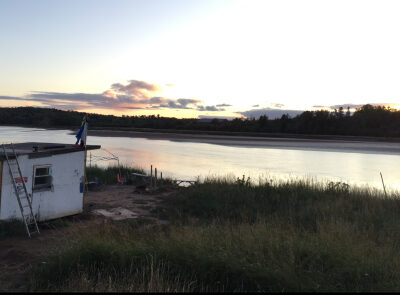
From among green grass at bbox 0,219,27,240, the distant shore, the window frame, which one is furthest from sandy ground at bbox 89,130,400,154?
green grass at bbox 0,219,27,240

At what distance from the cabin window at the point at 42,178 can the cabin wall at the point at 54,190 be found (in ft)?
0.41

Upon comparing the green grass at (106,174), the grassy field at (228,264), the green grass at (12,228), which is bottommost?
the green grass at (106,174)

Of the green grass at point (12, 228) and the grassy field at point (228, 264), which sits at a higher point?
the grassy field at point (228, 264)

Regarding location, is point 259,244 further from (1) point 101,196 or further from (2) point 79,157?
(1) point 101,196

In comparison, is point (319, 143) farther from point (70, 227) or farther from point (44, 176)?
point (44, 176)

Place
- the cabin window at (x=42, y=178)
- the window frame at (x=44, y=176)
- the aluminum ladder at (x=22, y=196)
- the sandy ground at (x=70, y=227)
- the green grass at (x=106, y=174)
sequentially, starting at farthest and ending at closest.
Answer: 1. the green grass at (x=106, y=174)
2. the cabin window at (x=42, y=178)
3. the window frame at (x=44, y=176)
4. the aluminum ladder at (x=22, y=196)
5. the sandy ground at (x=70, y=227)

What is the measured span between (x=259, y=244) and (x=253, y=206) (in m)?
7.40

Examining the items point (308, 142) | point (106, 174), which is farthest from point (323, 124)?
point (106, 174)

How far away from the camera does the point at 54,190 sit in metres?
11.0

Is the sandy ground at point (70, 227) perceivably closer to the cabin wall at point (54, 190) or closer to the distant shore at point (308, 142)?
the cabin wall at point (54, 190)

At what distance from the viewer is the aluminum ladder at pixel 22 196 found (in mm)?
9508

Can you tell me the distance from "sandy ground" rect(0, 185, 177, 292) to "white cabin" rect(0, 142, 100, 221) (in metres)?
0.53

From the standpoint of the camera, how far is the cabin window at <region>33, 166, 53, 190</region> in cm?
1048

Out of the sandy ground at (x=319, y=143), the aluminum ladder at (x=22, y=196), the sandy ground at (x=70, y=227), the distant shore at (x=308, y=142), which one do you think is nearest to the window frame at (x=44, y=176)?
the aluminum ladder at (x=22, y=196)
